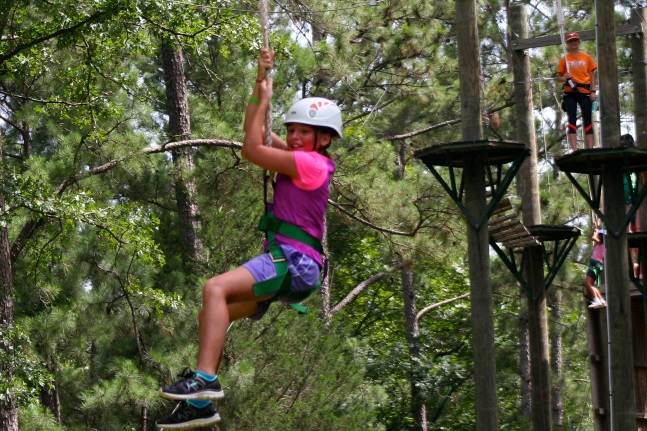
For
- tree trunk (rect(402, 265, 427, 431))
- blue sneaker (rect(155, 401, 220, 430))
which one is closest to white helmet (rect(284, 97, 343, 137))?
blue sneaker (rect(155, 401, 220, 430))

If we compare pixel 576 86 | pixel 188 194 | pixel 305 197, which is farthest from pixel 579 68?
pixel 305 197

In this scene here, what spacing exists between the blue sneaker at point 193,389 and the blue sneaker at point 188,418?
0.31 ft

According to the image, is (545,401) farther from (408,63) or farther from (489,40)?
(489,40)

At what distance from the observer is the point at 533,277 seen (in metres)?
14.6

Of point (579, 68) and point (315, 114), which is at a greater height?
point (579, 68)

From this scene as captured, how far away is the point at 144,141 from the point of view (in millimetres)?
16094

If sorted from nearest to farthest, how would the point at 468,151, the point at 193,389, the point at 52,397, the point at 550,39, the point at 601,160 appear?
the point at 193,389 → the point at 468,151 → the point at 601,160 → the point at 550,39 → the point at 52,397

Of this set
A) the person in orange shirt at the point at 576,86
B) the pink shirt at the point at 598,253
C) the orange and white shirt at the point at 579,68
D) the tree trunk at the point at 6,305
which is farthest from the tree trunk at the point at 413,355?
the orange and white shirt at the point at 579,68

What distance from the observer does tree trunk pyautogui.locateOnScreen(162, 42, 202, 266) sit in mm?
16844

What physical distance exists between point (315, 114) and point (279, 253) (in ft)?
2.06

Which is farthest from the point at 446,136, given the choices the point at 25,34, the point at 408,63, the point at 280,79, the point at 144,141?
the point at 25,34

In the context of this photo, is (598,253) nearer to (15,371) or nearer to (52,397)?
(15,371)

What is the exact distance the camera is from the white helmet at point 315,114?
5.28m

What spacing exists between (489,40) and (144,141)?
11.6 m
